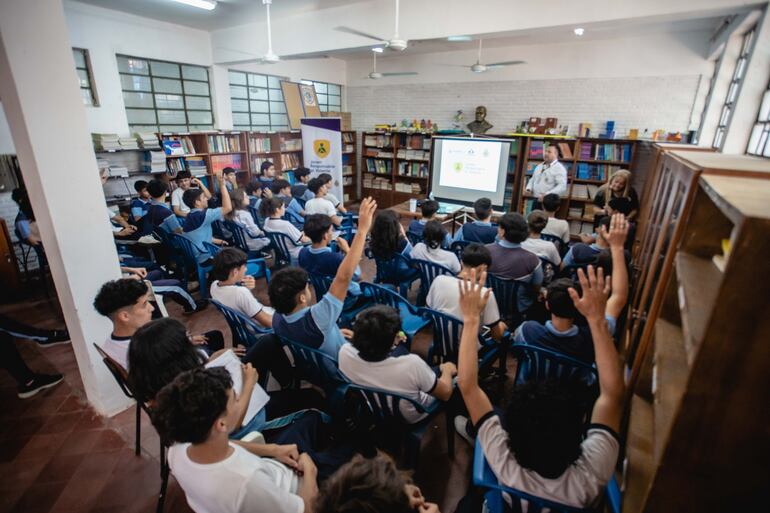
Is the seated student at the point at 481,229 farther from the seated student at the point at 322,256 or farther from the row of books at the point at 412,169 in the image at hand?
the row of books at the point at 412,169

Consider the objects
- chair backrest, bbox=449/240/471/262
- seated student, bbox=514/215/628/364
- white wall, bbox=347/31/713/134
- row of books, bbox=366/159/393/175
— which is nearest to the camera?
seated student, bbox=514/215/628/364

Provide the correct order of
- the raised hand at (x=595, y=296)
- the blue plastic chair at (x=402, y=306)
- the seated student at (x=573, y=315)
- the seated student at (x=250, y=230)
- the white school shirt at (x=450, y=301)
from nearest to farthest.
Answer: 1. the raised hand at (x=595, y=296)
2. the seated student at (x=573, y=315)
3. the white school shirt at (x=450, y=301)
4. the blue plastic chair at (x=402, y=306)
5. the seated student at (x=250, y=230)

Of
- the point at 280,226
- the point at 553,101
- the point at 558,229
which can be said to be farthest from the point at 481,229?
the point at 553,101

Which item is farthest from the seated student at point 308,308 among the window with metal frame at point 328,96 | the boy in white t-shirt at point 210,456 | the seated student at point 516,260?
the window with metal frame at point 328,96

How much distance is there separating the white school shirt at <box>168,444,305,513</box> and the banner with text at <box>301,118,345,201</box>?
6.98 meters

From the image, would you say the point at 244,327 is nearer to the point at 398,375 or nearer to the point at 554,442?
the point at 398,375

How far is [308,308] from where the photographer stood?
79.7 inches

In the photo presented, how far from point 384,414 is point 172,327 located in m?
1.03

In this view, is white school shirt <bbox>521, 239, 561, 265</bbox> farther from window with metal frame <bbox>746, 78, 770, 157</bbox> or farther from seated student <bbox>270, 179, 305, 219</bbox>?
seated student <bbox>270, 179, 305, 219</bbox>

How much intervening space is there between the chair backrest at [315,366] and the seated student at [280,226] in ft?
6.56

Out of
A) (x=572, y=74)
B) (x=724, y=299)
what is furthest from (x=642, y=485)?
(x=572, y=74)

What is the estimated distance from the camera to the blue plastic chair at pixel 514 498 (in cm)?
115

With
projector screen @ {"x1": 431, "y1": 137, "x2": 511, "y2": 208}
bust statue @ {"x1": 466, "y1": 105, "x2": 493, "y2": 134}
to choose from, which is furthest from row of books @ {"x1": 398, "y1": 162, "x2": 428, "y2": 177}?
projector screen @ {"x1": 431, "y1": 137, "x2": 511, "y2": 208}

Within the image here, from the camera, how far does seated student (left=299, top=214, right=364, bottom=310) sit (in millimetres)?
3062
